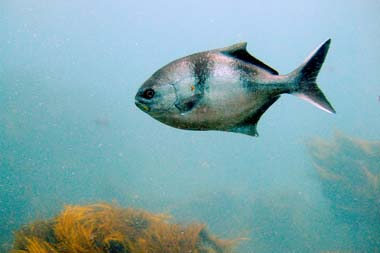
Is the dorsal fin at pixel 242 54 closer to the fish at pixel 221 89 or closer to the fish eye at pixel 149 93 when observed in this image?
the fish at pixel 221 89

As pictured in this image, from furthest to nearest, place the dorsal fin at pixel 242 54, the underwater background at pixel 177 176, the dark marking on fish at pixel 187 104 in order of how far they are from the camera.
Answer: the underwater background at pixel 177 176 → the dorsal fin at pixel 242 54 → the dark marking on fish at pixel 187 104

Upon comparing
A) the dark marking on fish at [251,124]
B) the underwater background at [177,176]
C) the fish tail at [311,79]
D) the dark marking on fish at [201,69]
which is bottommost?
the underwater background at [177,176]

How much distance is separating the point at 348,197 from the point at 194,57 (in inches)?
562

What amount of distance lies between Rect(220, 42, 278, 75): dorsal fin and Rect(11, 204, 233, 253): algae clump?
3934mm

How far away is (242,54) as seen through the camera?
1352 millimetres

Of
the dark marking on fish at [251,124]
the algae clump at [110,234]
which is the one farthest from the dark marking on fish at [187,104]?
the algae clump at [110,234]

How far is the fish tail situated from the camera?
3.92 ft

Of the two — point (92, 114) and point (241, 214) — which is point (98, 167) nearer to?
point (92, 114)

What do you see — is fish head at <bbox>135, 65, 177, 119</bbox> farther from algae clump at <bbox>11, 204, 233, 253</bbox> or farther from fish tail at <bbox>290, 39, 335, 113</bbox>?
algae clump at <bbox>11, 204, 233, 253</bbox>

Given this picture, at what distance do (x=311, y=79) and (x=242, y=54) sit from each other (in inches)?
12.2

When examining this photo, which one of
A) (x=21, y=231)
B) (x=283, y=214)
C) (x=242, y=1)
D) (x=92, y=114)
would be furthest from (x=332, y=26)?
(x=21, y=231)

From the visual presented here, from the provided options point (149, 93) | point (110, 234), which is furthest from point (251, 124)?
point (110, 234)

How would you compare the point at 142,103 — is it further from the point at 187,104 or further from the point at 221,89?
the point at 221,89

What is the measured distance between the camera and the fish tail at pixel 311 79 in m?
1.20
